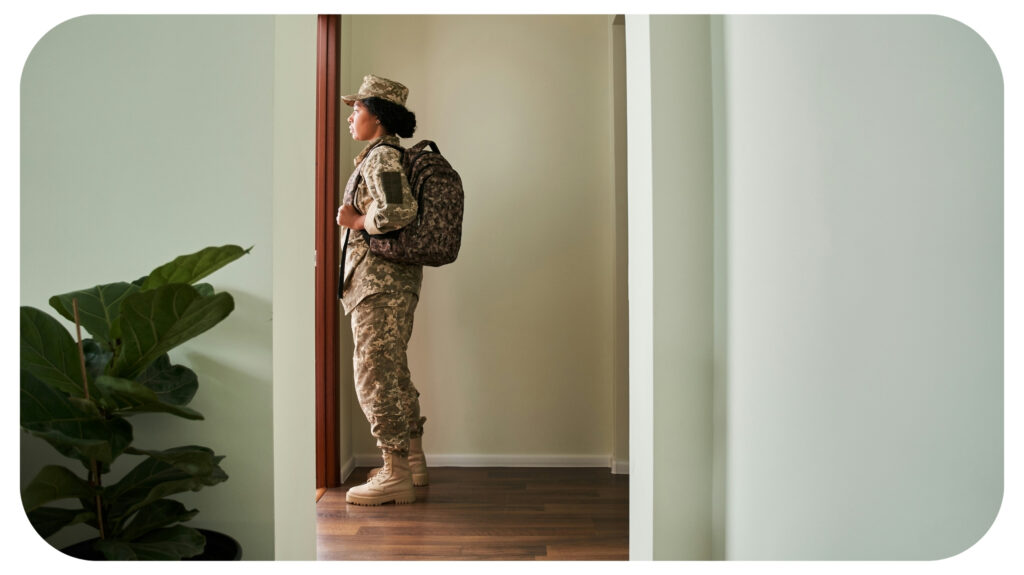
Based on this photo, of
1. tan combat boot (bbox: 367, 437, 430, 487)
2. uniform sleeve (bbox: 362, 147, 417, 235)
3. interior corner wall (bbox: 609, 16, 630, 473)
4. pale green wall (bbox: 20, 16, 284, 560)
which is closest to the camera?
pale green wall (bbox: 20, 16, 284, 560)

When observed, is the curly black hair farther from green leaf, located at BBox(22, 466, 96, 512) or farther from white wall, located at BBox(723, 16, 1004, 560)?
green leaf, located at BBox(22, 466, 96, 512)

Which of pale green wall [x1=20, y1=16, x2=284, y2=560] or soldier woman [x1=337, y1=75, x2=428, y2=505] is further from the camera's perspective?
soldier woman [x1=337, y1=75, x2=428, y2=505]

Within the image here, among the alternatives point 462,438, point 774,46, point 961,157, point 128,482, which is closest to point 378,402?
point 462,438

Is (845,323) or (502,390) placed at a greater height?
(845,323)

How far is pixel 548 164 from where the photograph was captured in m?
3.12

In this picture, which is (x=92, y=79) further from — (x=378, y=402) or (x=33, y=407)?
(x=378, y=402)

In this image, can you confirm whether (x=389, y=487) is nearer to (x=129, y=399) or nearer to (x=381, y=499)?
(x=381, y=499)

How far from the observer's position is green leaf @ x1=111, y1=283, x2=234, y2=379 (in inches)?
34.9

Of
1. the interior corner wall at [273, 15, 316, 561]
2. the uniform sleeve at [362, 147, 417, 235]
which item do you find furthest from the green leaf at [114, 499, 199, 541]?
the uniform sleeve at [362, 147, 417, 235]

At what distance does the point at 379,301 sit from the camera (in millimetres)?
2455

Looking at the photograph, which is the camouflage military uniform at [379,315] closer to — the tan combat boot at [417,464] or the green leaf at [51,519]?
the tan combat boot at [417,464]

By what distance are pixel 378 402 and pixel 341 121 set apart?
129 cm

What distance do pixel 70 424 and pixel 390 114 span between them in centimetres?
184

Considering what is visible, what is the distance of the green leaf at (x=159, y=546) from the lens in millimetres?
909
